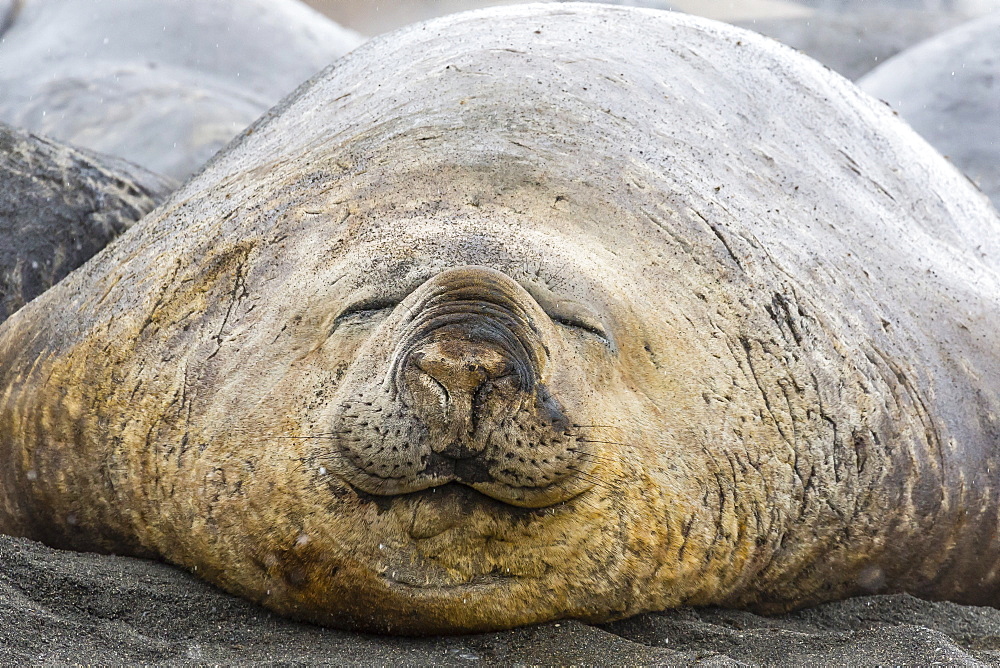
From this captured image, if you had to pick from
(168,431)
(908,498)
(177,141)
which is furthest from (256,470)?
(177,141)

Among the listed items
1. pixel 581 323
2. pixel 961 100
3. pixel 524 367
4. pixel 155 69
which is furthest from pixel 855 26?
pixel 524 367

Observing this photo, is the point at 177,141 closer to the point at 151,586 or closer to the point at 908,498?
the point at 151,586

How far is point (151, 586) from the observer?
253cm

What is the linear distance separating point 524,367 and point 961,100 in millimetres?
5063

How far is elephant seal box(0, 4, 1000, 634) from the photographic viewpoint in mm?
2277

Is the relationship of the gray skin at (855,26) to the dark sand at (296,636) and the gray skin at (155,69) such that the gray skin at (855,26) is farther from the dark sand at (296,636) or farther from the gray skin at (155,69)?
the dark sand at (296,636)

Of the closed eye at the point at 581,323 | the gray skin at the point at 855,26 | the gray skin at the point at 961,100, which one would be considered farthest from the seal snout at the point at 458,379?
the gray skin at the point at 855,26

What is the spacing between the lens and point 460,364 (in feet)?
6.88

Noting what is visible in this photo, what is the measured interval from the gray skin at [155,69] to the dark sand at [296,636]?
12.3 feet

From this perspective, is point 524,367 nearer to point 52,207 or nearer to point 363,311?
point 363,311

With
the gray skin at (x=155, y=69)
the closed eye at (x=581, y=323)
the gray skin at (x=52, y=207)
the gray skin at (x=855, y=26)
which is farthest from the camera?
the gray skin at (x=855, y=26)

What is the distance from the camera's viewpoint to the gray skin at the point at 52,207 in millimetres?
4285

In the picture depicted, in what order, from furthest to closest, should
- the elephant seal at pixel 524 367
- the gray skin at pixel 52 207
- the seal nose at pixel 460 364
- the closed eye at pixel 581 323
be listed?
the gray skin at pixel 52 207
the closed eye at pixel 581 323
the elephant seal at pixel 524 367
the seal nose at pixel 460 364

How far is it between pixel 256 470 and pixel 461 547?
44cm
